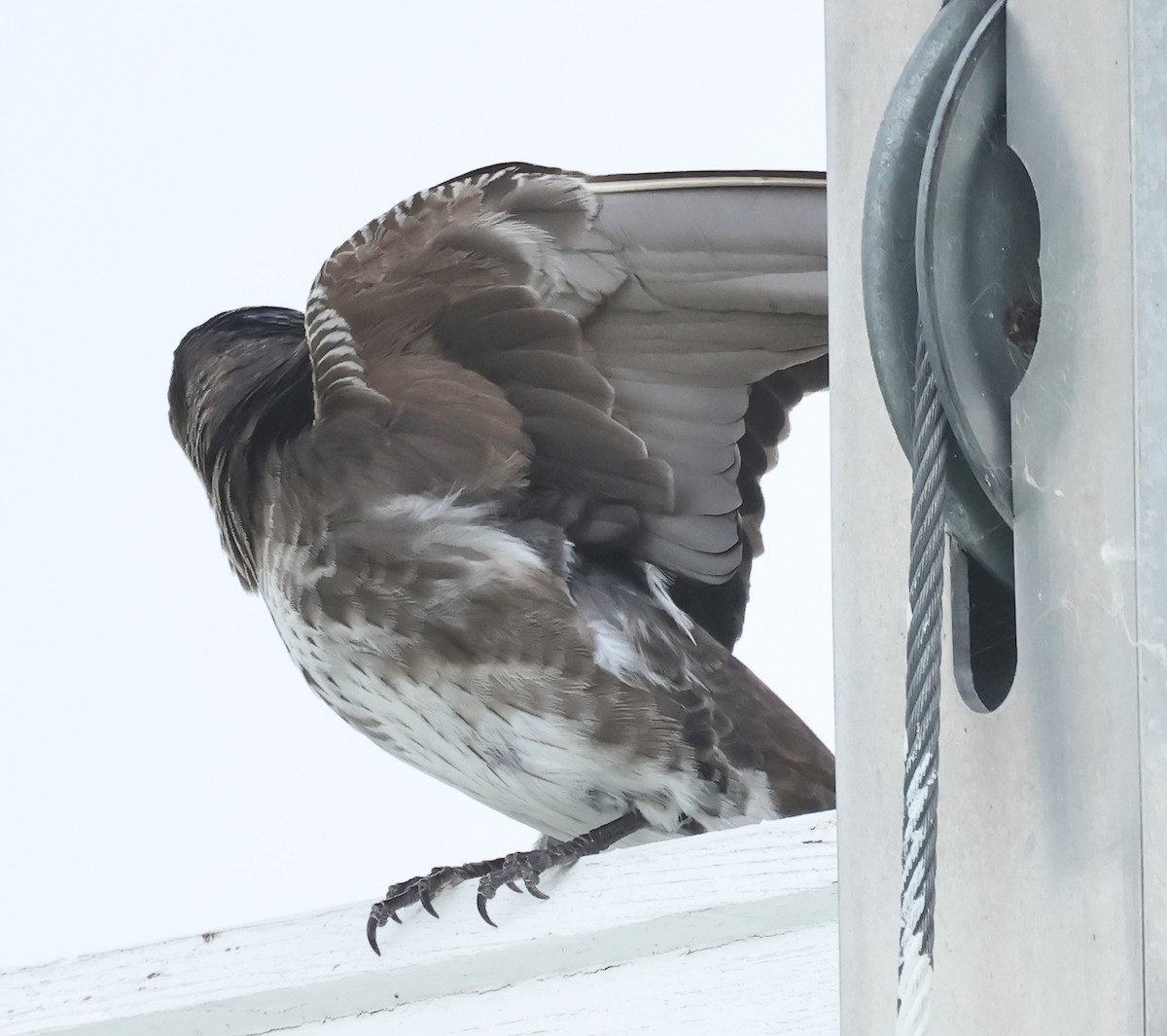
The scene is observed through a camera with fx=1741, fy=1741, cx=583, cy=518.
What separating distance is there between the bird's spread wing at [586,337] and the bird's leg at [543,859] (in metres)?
0.25

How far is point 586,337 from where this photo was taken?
1.54 m

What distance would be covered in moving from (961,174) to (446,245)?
111cm

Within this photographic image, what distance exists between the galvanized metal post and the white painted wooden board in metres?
0.42

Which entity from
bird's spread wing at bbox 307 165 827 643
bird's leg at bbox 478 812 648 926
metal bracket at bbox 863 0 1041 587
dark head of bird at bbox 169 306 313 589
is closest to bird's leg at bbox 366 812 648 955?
bird's leg at bbox 478 812 648 926

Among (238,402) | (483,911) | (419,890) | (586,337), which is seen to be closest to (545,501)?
(586,337)

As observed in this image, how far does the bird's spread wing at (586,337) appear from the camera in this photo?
4.70 ft

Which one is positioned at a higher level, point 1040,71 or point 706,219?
point 1040,71

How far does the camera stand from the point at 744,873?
94cm

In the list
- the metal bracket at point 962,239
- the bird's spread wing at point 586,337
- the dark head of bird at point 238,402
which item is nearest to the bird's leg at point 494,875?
the bird's spread wing at point 586,337

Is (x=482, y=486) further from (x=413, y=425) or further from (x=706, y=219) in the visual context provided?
(x=706, y=219)

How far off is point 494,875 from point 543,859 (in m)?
0.18

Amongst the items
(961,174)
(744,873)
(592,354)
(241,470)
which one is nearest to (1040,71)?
(961,174)

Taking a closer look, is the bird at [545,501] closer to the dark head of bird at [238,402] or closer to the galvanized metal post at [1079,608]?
the dark head of bird at [238,402]

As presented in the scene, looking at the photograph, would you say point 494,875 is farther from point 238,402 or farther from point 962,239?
point 238,402
